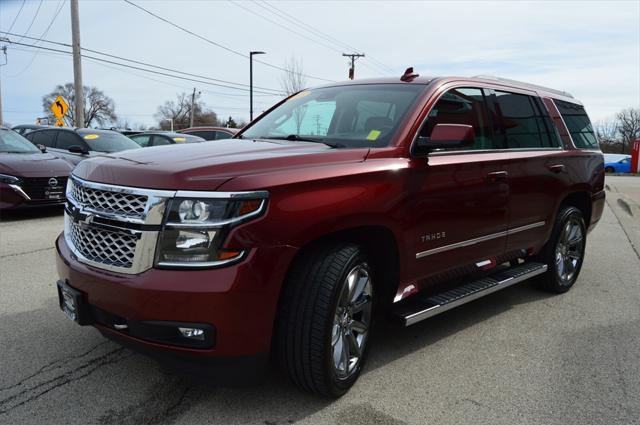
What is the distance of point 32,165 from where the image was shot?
8.54 meters

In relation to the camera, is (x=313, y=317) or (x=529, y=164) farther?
(x=529, y=164)

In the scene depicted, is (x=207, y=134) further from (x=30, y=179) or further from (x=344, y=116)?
(x=344, y=116)

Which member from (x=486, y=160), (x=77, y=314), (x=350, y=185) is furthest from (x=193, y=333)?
(x=486, y=160)

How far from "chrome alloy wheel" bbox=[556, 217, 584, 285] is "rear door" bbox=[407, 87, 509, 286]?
49.5 inches

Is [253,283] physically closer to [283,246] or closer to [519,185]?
[283,246]

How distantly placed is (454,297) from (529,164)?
4.81ft

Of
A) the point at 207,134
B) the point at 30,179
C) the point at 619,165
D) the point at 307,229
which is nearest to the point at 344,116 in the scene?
the point at 307,229

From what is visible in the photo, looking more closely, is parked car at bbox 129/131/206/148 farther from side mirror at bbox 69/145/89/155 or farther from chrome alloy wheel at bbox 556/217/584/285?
chrome alloy wheel at bbox 556/217/584/285

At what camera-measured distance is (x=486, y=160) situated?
12.7 feet

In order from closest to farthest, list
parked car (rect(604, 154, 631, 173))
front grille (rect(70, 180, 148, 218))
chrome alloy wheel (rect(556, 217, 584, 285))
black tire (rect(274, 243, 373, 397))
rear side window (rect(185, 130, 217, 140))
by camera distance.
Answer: front grille (rect(70, 180, 148, 218)) < black tire (rect(274, 243, 373, 397)) < chrome alloy wheel (rect(556, 217, 584, 285)) < rear side window (rect(185, 130, 217, 140)) < parked car (rect(604, 154, 631, 173))

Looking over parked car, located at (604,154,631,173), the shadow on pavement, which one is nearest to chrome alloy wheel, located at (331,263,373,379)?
the shadow on pavement

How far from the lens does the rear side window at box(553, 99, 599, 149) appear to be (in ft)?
17.4

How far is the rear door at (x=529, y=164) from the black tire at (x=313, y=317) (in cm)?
200

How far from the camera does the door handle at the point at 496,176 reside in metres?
3.89
